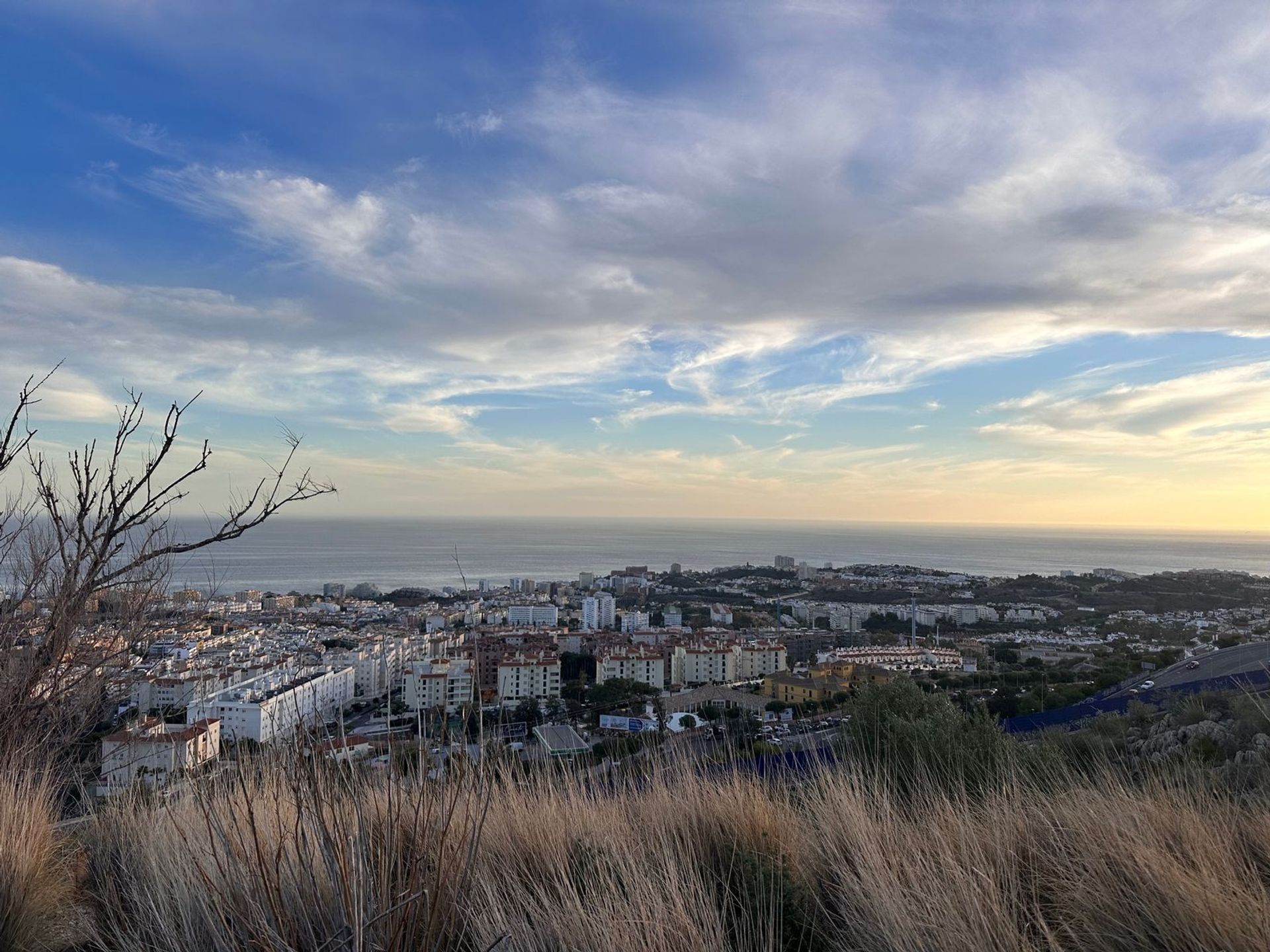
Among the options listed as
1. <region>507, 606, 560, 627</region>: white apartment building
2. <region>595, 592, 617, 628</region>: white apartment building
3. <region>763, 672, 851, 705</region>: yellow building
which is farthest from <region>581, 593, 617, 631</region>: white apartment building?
<region>763, 672, 851, 705</region>: yellow building

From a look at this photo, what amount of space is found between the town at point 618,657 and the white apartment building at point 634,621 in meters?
0.12

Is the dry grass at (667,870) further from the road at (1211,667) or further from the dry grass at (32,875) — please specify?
the road at (1211,667)

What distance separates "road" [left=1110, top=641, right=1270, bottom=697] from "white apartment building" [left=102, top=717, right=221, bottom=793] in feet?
33.8

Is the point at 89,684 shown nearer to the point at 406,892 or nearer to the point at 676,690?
the point at 406,892

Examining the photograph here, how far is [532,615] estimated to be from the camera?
33.3 m

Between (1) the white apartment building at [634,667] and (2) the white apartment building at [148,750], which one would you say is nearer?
(2) the white apartment building at [148,750]

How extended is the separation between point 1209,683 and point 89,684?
418 inches

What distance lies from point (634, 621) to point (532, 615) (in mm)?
4985

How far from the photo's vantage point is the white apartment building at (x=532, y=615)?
3259cm

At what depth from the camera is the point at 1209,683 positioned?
835 cm

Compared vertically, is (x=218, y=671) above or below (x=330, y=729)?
below

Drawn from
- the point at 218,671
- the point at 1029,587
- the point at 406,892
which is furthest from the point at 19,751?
the point at 1029,587

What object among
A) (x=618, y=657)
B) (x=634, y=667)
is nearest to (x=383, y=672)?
(x=634, y=667)

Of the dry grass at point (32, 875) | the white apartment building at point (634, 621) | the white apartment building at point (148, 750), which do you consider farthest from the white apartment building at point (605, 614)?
the dry grass at point (32, 875)
